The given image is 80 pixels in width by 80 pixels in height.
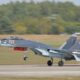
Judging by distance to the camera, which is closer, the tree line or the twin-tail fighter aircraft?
the twin-tail fighter aircraft

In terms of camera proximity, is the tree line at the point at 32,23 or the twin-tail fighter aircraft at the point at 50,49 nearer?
the twin-tail fighter aircraft at the point at 50,49

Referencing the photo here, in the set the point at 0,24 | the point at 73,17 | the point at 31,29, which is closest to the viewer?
the point at 0,24

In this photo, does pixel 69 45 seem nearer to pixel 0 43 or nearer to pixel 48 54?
pixel 48 54

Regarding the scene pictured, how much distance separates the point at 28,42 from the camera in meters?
33.7

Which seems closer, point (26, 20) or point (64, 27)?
point (64, 27)

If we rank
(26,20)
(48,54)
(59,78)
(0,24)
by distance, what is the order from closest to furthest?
(59,78) → (48,54) → (0,24) → (26,20)

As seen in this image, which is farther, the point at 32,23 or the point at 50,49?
the point at 32,23

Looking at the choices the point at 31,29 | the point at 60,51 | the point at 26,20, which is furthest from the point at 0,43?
the point at 26,20

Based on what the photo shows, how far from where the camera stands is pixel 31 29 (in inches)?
5910

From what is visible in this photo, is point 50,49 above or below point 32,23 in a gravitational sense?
above

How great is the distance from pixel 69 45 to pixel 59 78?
1164 cm

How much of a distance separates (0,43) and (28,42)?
293cm

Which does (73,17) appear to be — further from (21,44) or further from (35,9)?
(21,44)

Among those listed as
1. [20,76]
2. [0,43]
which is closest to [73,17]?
[0,43]
